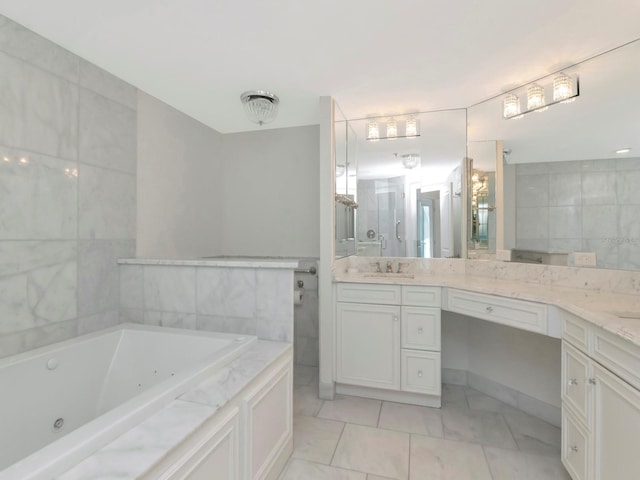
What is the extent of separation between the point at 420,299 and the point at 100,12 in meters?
2.40

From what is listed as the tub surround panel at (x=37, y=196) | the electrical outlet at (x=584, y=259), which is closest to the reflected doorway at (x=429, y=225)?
the electrical outlet at (x=584, y=259)

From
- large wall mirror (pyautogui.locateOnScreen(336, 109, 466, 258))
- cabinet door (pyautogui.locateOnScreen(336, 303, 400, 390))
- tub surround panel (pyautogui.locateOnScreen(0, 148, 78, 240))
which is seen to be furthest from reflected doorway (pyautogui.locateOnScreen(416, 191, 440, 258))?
tub surround panel (pyautogui.locateOnScreen(0, 148, 78, 240))

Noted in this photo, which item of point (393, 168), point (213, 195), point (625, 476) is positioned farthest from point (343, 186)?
point (625, 476)

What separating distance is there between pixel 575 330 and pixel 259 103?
2.28 metres

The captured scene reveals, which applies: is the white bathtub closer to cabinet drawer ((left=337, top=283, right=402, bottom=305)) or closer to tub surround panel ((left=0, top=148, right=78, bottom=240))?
tub surround panel ((left=0, top=148, right=78, bottom=240))

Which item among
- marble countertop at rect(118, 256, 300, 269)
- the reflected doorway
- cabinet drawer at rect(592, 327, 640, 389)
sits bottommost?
cabinet drawer at rect(592, 327, 640, 389)

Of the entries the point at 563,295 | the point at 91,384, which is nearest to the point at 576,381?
the point at 563,295

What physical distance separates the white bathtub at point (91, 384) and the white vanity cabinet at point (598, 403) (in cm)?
150

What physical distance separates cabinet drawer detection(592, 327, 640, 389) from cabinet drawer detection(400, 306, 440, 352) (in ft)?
3.12

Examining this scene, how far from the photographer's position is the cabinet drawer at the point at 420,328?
2.12 meters

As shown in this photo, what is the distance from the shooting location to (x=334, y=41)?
1649 millimetres

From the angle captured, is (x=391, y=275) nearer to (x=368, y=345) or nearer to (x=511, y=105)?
(x=368, y=345)

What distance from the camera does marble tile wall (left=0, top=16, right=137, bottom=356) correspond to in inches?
58.6

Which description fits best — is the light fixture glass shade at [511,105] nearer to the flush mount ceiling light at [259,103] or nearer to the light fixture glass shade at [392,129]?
the light fixture glass shade at [392,129]
